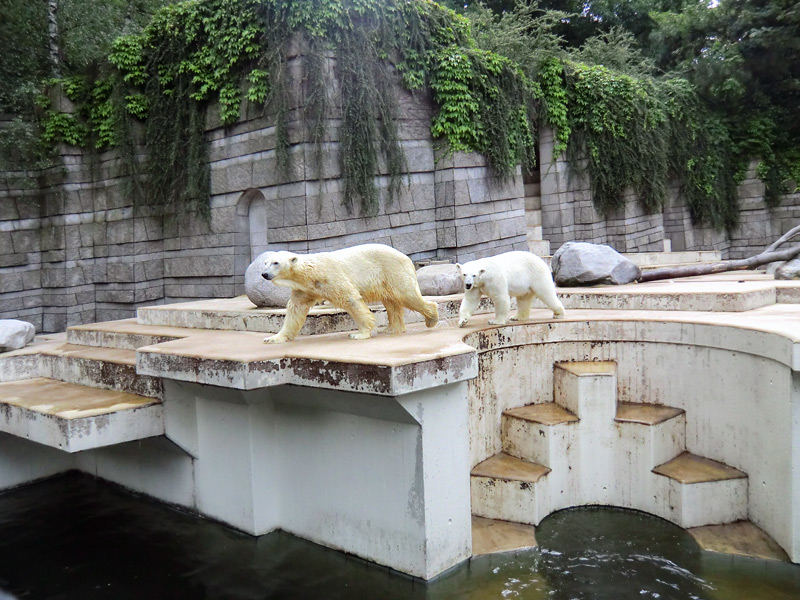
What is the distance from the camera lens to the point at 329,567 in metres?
3.78

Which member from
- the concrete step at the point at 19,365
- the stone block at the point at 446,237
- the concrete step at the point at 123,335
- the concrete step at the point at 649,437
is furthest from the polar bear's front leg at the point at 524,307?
the concrete step at the point at 19,365

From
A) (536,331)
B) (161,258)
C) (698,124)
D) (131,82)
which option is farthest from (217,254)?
(698,124)

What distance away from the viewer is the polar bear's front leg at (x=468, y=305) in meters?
4.64

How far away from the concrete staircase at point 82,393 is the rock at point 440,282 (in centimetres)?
266

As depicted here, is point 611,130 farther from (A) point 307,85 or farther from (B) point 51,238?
(B) point 51,238

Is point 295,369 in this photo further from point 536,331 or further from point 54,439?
point 536,331

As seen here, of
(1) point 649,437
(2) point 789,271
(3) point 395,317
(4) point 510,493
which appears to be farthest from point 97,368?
(2) point 789,271

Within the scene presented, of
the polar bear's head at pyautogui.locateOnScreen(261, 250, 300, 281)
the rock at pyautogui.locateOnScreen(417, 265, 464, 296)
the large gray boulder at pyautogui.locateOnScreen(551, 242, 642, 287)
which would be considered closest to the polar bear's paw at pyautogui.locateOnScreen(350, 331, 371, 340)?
the polar bear's head at pyautogui.locateOnScreen(261, 250, 300, 281)

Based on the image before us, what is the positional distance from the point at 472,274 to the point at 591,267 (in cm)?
288

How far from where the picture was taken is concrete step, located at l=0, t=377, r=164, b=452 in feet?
13.0

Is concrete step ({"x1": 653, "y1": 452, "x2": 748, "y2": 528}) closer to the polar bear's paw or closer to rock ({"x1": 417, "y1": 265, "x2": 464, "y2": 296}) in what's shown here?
the polar bear's paw

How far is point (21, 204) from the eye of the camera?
9.64 meters

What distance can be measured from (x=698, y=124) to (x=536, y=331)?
35.3 ft

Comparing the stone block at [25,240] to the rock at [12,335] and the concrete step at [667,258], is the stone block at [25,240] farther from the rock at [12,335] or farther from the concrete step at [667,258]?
the concrete step at [667,258]
